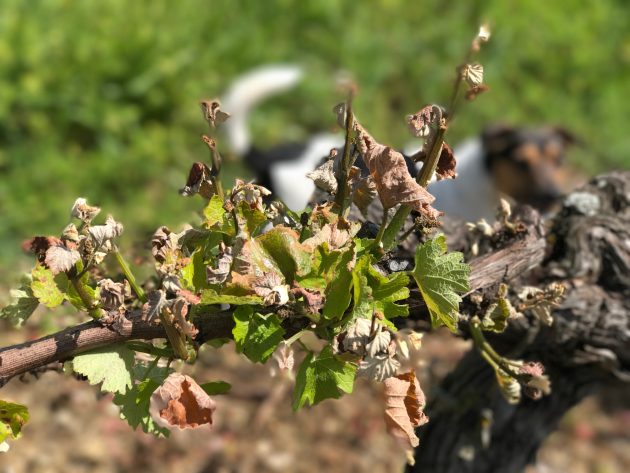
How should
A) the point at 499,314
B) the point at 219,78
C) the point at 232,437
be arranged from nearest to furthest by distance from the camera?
the point at 499,314
the point at 232,437
the point at 219,78

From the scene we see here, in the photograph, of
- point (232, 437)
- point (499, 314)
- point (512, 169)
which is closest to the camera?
point (499, 314)

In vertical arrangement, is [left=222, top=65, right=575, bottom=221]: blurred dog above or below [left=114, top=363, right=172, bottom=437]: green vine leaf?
above

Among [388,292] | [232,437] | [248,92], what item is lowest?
[388,292]

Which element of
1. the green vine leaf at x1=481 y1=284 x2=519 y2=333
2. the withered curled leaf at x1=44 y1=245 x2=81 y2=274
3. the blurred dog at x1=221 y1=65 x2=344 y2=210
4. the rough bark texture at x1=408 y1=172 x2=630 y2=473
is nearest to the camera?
the withered curled leaf at x1=44 y1=245 x2=81 y2=274

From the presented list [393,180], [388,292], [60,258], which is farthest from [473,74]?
[60,258]

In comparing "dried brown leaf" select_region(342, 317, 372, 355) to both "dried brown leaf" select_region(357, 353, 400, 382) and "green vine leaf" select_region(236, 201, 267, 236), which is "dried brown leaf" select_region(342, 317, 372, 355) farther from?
"green vine leaf" select_region(236, 201, 267, 236)

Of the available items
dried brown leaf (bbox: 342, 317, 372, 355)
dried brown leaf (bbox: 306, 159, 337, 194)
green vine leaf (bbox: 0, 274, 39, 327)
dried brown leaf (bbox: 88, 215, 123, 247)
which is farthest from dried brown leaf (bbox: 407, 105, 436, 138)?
green vine leaf (bbox: 0, 274, 39, 327)

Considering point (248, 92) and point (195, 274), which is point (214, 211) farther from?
point (248, 92)

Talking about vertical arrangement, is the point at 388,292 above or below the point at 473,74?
below
